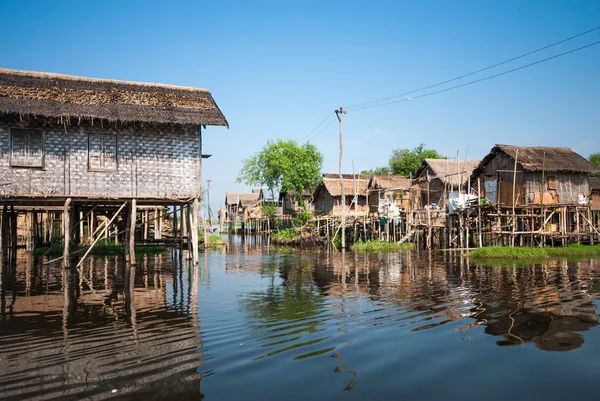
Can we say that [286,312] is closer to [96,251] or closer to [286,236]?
[96,251]

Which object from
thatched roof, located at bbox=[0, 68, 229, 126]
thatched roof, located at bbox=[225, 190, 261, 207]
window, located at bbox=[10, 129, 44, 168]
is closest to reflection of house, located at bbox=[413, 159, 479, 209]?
thatched roof, located at bbox=[0, 68, 229, 126]

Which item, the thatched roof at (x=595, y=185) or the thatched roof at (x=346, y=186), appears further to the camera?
the thatched roof at (x=346, y=186)

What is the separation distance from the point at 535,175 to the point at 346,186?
16.1 m

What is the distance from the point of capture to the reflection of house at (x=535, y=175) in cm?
2583

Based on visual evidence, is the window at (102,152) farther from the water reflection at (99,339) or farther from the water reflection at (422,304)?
the water reflection at (422,304)

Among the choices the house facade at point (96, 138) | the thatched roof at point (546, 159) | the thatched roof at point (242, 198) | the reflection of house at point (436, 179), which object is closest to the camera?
the house facade at point (96, 138)

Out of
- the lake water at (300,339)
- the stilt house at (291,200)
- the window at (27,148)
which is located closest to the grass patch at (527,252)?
the lake water at (300,339)

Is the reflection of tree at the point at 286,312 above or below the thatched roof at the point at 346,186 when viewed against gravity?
below

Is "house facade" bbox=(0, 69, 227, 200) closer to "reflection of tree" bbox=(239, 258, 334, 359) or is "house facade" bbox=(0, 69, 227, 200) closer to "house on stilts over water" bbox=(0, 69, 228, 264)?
"house on stilts over water" bbox=(0, 69, 228, 264)

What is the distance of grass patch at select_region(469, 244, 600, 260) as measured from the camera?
20.8m

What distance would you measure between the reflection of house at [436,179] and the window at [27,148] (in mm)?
21978

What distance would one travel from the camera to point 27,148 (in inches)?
631

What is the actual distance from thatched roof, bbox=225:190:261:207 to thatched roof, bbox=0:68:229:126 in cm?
4195

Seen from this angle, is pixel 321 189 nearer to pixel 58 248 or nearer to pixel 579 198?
pixel 579 198
